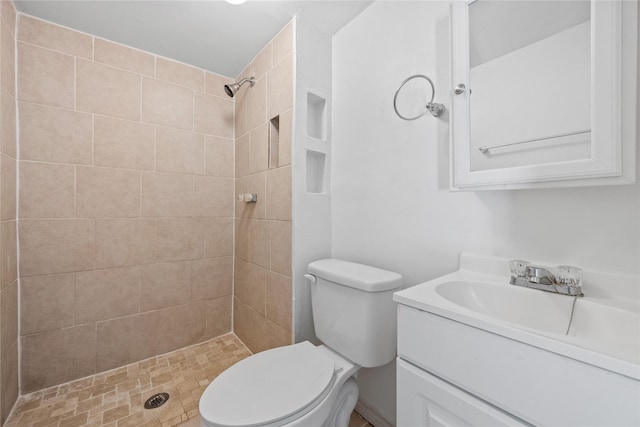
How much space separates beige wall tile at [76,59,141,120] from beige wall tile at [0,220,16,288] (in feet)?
2.39

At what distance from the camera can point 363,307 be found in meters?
1.06

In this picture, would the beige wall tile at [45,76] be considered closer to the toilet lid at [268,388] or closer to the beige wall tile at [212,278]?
the beige wall tile at [212,278]

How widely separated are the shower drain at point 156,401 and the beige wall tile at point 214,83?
194 centimetres

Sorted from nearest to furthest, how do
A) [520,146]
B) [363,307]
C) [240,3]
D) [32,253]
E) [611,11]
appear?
[611,11]
[520,146]
[363,307]
[240,3]
[32,253]

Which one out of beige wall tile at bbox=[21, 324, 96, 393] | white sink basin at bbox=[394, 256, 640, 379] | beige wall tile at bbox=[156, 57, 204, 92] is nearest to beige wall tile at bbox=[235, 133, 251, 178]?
beige wall tile at bbox=[156, 57, 204, 92]

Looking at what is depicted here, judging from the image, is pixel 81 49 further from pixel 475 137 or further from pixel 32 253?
pixel 475 137

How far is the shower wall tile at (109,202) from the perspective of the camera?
1411 mm

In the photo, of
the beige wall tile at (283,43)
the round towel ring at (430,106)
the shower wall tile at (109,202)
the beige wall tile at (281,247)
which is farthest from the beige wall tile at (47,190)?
the round towel ring at (430,106)

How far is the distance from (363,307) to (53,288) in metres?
1.70

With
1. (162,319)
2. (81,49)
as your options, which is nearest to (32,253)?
(162,319)

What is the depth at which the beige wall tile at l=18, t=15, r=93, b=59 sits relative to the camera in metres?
1.40

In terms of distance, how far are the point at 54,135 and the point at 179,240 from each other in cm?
87

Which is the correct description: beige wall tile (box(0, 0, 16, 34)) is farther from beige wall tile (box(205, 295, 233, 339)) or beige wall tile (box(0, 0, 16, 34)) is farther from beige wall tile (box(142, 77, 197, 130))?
beige wall tile (box(205, 295, 233, 339))

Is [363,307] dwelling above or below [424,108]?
below
